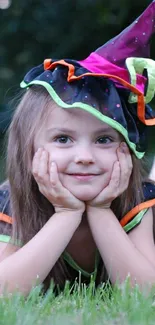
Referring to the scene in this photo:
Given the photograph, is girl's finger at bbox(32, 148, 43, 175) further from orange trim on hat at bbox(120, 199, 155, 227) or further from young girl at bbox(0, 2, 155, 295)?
orange trim on hat at bbox(120, 199, 155, 227)

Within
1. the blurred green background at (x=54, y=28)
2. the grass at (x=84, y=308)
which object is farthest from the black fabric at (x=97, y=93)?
the blurred green background at (x=54, y=28)

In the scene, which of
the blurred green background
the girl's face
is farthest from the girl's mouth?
the blurred green background

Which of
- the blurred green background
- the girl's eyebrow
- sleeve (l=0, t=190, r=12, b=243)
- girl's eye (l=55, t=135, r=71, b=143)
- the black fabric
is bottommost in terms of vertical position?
the blurred green background

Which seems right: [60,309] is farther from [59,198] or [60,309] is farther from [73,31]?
[73,31]

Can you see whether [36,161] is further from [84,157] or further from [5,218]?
[5,218]

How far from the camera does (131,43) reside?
392cm

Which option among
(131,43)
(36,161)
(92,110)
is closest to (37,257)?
(36,161)

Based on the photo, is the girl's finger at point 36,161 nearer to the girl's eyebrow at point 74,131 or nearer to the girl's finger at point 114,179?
the girl's eyebrow at point 74,131

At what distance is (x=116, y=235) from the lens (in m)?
3.65

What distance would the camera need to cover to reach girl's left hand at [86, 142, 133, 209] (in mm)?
3672

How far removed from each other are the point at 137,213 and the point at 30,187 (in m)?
0.48

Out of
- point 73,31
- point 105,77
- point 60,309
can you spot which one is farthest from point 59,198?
point 73,31

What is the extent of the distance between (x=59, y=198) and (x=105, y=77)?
543 mm

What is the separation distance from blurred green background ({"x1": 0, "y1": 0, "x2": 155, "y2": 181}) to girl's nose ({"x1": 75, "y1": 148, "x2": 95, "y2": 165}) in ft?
15.4
